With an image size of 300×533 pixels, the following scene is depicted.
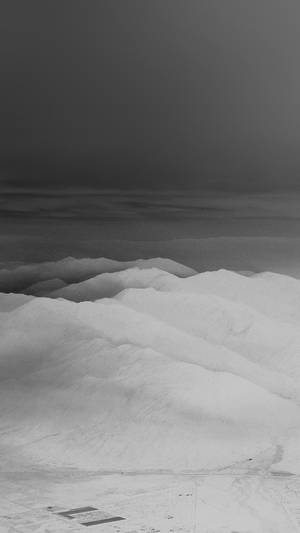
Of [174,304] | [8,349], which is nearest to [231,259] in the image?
[174,304]

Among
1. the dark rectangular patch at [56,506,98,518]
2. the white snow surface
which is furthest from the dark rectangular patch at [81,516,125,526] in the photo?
the white snow surface

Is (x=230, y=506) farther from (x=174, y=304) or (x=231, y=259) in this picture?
(x=231, y=259)

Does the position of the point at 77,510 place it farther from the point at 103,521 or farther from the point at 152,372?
the point at 152,372

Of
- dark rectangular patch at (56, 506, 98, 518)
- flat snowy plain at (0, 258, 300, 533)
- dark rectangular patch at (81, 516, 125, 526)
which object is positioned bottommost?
dark rectangular patch at (81, 516, 125, 526)

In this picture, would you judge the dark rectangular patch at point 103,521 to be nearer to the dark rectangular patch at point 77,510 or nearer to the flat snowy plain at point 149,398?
the flat snowy plain at point 149,398

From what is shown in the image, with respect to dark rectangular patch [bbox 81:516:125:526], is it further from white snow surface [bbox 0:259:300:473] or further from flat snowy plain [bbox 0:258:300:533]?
white snow surface [bbox 0:259:300:473]

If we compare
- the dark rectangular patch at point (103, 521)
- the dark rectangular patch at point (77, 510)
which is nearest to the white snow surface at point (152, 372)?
the dark rectangular patch at point (77, 510)
